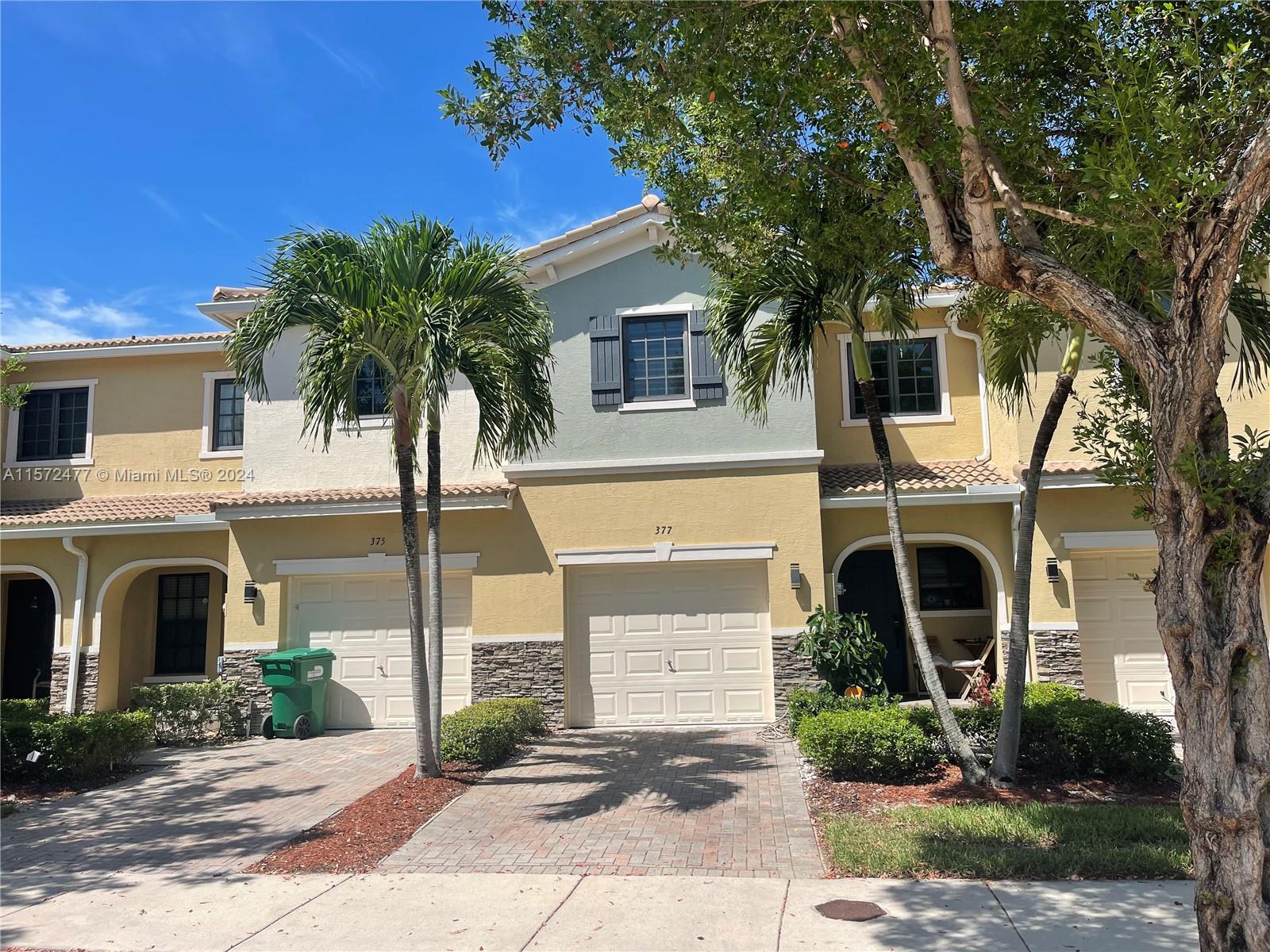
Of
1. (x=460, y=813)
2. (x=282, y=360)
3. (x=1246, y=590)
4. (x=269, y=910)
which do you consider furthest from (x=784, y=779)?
(x=282, y=360)

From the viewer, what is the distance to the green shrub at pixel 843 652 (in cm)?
1222

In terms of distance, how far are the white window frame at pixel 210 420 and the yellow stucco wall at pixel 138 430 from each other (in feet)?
0.29

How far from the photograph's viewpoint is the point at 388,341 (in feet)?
31.8

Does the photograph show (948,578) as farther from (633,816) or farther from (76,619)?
(76,619)

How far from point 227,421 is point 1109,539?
565 inches

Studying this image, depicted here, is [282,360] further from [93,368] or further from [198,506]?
[93,368]

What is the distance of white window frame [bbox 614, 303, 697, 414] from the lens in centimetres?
1345

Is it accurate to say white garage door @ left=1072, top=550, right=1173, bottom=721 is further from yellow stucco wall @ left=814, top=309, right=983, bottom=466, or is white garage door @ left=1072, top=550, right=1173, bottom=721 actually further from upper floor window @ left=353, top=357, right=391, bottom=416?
upper floor window @ left=353, top=357, right=391, bottom=416

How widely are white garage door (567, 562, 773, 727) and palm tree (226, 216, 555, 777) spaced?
3371 millimetres

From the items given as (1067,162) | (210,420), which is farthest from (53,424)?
(1067,162)

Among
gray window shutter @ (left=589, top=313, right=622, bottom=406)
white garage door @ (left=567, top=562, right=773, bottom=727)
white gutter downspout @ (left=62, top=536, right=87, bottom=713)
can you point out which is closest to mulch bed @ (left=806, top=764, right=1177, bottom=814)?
white garage door @ (left=567, top=562, right=773, bottom=727)

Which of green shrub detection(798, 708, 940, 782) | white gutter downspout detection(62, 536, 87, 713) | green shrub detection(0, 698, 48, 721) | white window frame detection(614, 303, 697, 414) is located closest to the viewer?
green shrub detection(798, 708, 940, 782)

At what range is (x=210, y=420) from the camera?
16391 millimetres

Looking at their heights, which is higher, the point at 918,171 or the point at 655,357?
the point at 655,357
